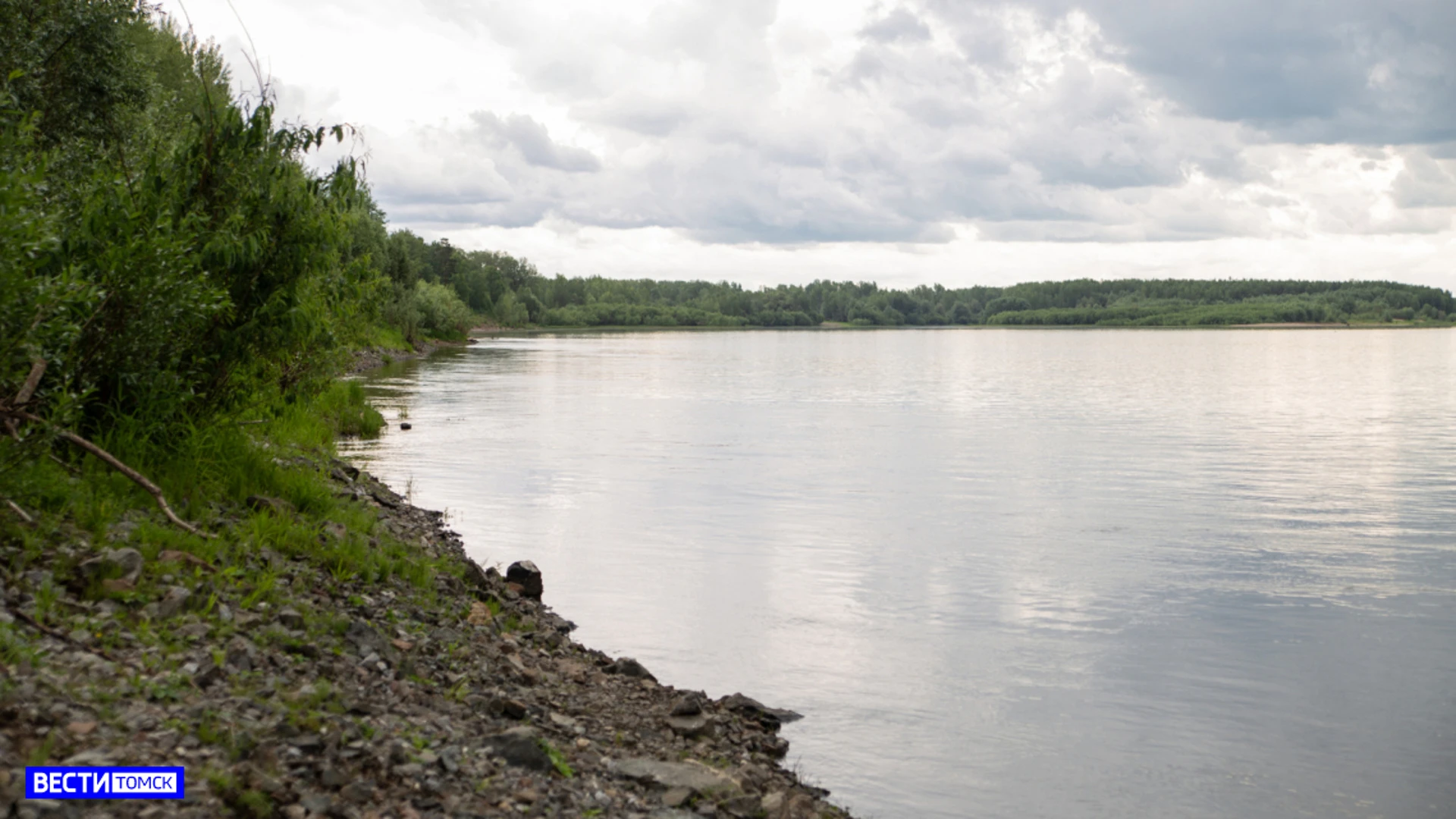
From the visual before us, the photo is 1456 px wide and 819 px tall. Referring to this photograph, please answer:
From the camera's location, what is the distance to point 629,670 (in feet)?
43.0

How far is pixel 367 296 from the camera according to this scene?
28266 mm

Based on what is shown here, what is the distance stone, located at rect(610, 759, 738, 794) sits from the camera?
9109 millimetres

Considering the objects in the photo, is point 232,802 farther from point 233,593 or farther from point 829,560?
point 829,560

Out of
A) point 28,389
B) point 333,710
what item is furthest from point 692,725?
point 28,389

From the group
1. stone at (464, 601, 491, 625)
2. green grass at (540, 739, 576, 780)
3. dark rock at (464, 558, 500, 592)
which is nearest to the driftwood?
stone at (464, 601, 491, 625)

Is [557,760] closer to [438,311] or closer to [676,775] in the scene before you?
[676,775]

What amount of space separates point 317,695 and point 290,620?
1.78 meters

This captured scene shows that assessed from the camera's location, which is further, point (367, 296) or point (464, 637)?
point (367, 296)

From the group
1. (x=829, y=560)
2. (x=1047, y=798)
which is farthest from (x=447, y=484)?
(x=1047, y=798)

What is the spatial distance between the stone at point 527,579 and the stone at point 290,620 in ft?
20.6

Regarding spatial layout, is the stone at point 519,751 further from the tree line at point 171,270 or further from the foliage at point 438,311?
the foliage at point 438,311

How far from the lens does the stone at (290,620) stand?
1008 centimetres

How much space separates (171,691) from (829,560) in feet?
46.7

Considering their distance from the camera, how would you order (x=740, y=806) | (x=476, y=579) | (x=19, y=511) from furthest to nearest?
1. (x=476, y=579)
2. (x=19, y=511)
3. (x=740, y=806)
